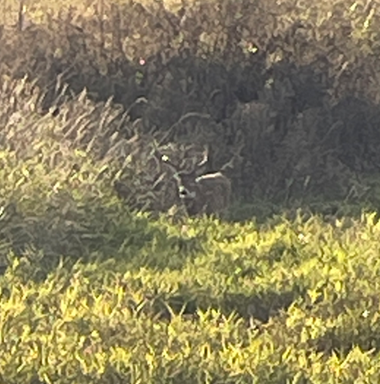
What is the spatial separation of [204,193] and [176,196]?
21 centimetres

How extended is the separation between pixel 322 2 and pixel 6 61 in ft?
8.08

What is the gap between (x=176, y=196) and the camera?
936 centimetres

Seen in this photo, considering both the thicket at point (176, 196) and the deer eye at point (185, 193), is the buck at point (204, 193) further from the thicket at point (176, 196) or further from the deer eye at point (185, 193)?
the thicket at point (176, 196)

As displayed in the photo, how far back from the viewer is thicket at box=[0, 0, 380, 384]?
642cm

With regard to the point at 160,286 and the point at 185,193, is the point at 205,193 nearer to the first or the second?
the point at 185,193

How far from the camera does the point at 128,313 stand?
6.77 meters

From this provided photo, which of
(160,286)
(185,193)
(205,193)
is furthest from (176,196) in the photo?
(160,286)

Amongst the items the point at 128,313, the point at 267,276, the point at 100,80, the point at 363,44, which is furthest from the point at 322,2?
the point at 128,313

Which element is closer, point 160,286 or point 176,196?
point 160,286

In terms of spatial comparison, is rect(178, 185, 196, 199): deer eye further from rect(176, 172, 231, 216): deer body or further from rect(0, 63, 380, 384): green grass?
rect(0, 63, 380, 384): green grass

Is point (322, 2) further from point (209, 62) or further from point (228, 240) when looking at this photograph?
point (228, 240)

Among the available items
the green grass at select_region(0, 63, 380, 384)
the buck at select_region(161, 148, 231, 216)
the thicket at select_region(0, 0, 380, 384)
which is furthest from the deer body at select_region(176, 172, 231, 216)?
the green grass at select_region(0, 63, 380, 384)

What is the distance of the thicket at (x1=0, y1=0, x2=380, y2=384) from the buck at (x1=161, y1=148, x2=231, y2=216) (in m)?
0.11

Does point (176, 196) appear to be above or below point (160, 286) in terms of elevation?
below
